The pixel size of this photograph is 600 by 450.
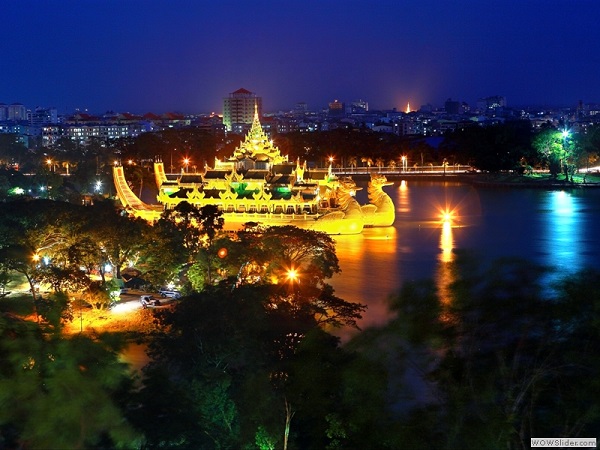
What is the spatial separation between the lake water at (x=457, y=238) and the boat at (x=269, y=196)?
2.18ft

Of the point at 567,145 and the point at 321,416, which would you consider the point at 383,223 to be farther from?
the point at 567,145

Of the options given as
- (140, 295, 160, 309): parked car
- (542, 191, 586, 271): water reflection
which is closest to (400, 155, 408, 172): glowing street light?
(542, 191, 586, 271): water reflection

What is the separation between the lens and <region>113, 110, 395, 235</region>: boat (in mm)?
19234

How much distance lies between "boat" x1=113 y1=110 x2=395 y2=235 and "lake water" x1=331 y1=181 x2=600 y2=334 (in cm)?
67

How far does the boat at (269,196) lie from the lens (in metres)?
19.2

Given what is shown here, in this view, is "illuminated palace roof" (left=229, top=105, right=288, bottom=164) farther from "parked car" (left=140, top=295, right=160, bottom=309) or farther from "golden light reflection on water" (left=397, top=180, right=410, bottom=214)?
"parked car" (left=140, top=295, right=160, bottom=309)

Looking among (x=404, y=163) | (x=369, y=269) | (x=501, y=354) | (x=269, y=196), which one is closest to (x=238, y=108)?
(x=404, y=163)

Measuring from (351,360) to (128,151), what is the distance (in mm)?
34960

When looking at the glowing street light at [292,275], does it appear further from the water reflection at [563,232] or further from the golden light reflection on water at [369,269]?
the water reflection at [563,232]

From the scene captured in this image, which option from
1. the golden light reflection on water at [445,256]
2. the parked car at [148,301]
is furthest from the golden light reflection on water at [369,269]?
the parked car at [148,301]

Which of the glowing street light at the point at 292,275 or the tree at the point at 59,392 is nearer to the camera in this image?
the tree at the point at 59,392

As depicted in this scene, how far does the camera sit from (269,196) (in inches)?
787

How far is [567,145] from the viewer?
34.0 meters

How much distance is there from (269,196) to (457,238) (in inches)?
188
